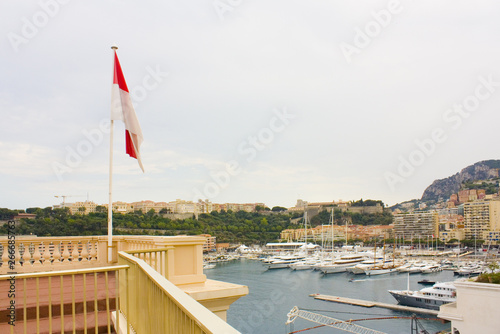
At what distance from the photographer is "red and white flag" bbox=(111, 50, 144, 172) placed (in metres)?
5.66

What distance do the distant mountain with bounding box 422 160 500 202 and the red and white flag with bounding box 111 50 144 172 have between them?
137728mm

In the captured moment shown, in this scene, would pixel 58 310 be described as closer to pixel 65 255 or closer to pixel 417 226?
pixel 65 255

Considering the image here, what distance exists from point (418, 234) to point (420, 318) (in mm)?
67614

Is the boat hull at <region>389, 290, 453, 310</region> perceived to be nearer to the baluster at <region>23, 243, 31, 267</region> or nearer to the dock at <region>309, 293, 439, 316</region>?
the dock at <region>309, 293, 439, 316</region>

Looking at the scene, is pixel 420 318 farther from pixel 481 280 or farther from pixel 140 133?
pixel 140 133

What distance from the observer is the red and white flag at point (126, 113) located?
5.66 meters

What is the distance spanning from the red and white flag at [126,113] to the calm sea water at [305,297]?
69.7ft

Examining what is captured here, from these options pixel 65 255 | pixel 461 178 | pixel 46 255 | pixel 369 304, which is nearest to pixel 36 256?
pixel 46 255

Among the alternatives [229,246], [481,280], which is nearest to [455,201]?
[229,246]

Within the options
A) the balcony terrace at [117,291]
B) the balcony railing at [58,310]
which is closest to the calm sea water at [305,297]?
the balcony terrace at [117,291]

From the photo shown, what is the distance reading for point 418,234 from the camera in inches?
3568

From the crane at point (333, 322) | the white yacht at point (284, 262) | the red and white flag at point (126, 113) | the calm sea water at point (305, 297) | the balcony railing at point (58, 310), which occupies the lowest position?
the white yacht at point (284, 262)

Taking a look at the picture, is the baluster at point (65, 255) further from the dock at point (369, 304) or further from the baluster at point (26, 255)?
the dock at point (369, 304)

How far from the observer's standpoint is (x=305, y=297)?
3584cm
